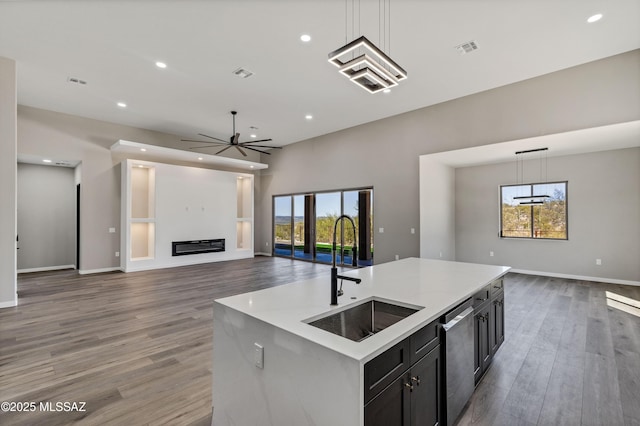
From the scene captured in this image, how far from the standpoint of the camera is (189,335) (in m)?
3.42

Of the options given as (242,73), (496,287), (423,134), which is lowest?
(496,287)

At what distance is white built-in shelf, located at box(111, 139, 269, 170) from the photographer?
23.8ft

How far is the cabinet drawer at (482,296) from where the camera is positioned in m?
2.26

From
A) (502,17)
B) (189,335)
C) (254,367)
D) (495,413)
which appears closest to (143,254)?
(189,335)

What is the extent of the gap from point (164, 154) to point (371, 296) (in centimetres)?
788

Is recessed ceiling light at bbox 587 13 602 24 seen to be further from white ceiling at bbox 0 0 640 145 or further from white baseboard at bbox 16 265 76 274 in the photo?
white baseboard at bbox 16 265 76 274

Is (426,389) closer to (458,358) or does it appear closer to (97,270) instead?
(458,358)

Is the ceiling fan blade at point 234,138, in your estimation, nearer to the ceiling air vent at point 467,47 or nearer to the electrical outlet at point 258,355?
the ceiling air vent at point 467,47

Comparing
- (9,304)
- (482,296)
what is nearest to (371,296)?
(482,296)

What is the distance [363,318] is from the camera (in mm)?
1945

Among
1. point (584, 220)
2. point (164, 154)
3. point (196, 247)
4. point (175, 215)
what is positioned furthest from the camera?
point (196, 247)

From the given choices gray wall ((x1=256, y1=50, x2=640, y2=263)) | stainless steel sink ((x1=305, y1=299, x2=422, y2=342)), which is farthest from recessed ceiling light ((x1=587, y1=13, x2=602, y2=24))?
stainless steel sink ((x1=305, y1=299, x2=422, y2=342))

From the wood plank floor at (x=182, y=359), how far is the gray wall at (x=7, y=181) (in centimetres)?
43

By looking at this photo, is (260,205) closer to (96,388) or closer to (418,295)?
(96,388)
